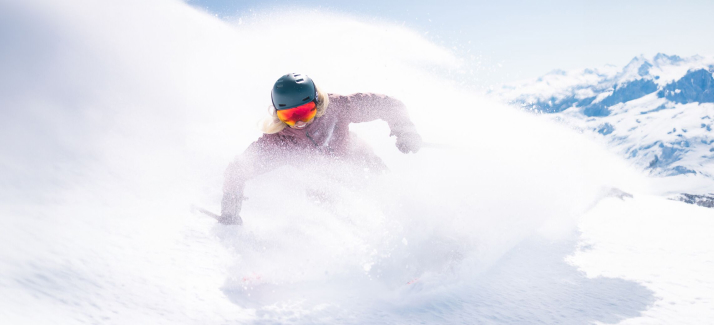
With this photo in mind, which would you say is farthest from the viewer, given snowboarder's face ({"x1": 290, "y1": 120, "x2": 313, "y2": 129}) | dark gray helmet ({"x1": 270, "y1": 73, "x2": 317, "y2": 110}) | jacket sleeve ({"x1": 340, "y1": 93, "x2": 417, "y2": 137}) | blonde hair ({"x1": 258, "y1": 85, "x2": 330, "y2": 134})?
jacket sleeve ({"x1": 340, "y1": 93, "x2": 417, "y2": 137})

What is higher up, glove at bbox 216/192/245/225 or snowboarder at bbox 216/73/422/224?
snowboarder at bbox 216/73/422/224

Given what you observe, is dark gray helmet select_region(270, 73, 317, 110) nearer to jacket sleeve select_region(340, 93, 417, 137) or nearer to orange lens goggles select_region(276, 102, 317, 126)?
orange lens goggles select_region(276, 102, 317, 126)

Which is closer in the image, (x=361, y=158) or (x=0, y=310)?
(x=0, y=310)

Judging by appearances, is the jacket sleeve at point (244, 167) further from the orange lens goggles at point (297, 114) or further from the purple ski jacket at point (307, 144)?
the orange lens goggles at point (297, 114)

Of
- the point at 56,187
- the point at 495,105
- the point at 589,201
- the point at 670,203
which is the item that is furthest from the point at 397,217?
the point at 495,105

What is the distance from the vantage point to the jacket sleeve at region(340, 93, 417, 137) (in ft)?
14.7

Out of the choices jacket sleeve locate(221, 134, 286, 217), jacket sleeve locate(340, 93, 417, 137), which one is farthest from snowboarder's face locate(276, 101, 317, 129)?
jacket sleeve locate(340, 93, 417, 137)

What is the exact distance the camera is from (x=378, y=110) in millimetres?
4645

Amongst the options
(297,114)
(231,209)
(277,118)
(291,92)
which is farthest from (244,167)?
(291,92)

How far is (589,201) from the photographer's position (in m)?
6.71

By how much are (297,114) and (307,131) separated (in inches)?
14.6

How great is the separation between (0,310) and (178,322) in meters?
0.98

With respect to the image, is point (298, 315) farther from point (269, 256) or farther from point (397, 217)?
point (397, 217)

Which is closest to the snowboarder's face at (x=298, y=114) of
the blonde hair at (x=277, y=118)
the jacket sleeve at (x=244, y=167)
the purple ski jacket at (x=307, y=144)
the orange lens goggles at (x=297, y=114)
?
the orange lens goggles at (x=297, y=114)
